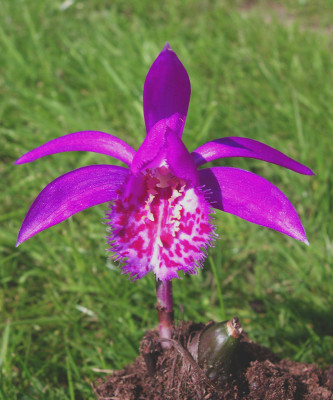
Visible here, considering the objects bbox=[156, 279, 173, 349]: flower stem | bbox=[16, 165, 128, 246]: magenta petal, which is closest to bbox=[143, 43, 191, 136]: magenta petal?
bbox=[16, 165, 128, 246]: magenta petal

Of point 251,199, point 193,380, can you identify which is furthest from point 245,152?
point 193,380

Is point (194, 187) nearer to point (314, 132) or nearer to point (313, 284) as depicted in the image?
point (313, 284)

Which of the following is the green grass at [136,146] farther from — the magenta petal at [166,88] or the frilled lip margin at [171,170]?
the magenta petal at [166,88]

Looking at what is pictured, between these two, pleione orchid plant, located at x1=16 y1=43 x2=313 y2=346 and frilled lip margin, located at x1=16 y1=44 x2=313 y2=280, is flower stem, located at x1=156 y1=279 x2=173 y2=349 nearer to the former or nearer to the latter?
pleione orchid plant, located at x1=16 y1=43 x2=313 y2=346

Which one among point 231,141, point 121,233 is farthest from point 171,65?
point 121,233

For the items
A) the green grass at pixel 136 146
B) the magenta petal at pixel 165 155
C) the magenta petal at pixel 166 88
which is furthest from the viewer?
the green grass at pixel 136 146

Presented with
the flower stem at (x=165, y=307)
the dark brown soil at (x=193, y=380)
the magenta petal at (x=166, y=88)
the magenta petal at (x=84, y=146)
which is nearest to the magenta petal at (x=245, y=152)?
the magenta petal at (x=166, y=88)

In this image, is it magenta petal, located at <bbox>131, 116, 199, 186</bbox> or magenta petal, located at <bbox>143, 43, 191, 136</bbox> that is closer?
magenta petal, located at <bbox>131, 116, 199, 186</bbox>
